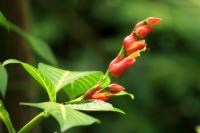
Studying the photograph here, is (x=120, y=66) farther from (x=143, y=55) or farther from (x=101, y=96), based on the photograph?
(x=143, y=55)

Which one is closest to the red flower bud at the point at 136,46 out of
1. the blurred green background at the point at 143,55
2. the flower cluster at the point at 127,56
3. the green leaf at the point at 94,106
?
the flower cluster at the point at 127,56

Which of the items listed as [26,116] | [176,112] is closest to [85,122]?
[26,116]

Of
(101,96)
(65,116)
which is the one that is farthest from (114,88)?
(65,116)

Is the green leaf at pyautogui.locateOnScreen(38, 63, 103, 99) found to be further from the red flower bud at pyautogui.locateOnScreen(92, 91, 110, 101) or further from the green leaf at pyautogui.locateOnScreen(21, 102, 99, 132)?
the green leaf at pyautogui.locateOnScreen(21, 102, 99, 132)

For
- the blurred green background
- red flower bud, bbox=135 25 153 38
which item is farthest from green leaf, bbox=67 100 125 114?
the blurred green background

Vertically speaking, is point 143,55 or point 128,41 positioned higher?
point 128,41

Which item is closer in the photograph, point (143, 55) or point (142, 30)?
point (142, 30)

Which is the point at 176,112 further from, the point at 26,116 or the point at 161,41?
the point at 26,116
